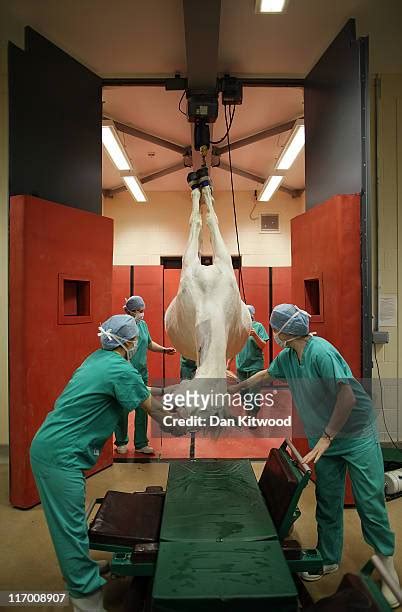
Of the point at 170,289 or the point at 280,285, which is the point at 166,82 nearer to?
the point at 170,289

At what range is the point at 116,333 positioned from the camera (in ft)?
6.42

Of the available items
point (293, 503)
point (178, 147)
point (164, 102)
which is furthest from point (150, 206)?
point (293, 503)

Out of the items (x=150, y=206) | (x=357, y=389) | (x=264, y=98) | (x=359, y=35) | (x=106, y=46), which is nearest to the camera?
(x=357, y=389)

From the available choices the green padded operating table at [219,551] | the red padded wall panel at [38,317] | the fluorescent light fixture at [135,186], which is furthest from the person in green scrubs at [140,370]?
the fluorescent light fixture at [135,186]

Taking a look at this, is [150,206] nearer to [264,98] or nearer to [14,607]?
[264,98]

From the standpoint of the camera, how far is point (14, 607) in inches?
68.8

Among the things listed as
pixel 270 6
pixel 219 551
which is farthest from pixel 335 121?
pixel 219 551

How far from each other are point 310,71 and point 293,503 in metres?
3.17

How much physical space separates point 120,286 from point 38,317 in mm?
3307

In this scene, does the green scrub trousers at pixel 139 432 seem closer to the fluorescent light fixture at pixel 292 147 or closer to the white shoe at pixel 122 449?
the white shoe at pixel 122 449

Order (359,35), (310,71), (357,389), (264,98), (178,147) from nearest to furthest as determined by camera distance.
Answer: (357,389) → (359,35) → (310,71) → (264,98) → (178,147)

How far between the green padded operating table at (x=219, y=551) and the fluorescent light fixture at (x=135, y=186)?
381cm

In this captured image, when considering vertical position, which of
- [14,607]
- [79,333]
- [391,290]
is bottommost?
[14,607]

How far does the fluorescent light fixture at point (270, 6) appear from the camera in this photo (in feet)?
7.66
